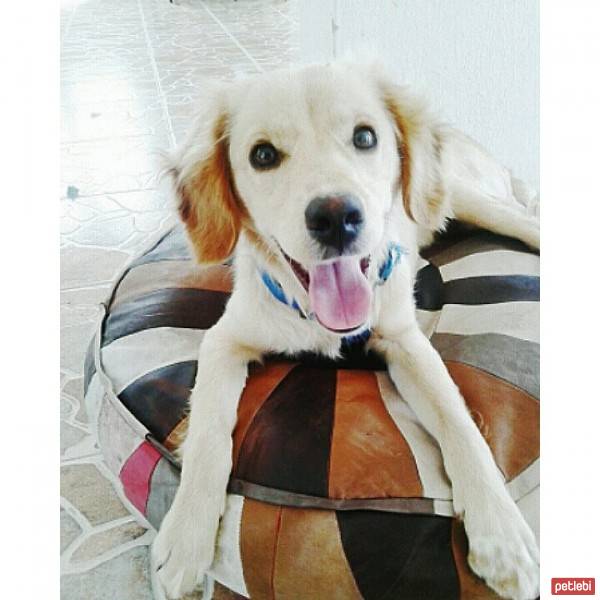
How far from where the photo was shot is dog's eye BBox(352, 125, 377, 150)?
1070 mm

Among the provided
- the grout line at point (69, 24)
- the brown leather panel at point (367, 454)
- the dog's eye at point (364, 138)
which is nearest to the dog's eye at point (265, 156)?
the dog's eye at point (364, 138)

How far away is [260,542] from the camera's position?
0.97m

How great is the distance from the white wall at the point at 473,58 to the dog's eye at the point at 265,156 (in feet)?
0.96

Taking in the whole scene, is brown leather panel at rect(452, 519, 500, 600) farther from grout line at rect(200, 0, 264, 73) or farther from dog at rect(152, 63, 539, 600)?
grout line at rect(200, 0, 264, 73)

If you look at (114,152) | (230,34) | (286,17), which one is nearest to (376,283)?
(114,152)

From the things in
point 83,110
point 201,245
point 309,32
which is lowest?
point 83,110

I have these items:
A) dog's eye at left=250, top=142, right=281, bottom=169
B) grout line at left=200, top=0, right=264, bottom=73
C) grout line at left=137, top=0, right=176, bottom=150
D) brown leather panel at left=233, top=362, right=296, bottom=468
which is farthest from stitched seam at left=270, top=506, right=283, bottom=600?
grout line at left=200, top=0, right=264, bottom=73

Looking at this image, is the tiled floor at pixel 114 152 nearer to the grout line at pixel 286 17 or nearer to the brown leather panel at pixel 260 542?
the grout line at pixel 286 17

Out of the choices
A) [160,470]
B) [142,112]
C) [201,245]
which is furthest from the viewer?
[142,112]
